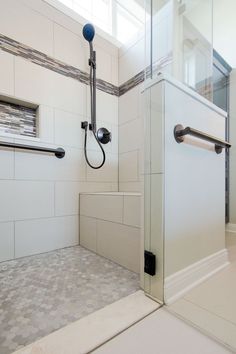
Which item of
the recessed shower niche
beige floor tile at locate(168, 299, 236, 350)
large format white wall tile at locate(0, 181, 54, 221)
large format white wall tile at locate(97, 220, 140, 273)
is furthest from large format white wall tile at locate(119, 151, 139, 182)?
beige floor tile at locate(168, 299, 236, 350)

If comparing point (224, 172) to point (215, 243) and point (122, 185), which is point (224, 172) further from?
point (122, 185)

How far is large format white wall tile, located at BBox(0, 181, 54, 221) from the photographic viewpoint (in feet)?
4.06

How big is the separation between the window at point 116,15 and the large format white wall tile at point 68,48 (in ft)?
1.14

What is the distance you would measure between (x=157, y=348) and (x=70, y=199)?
1.13m

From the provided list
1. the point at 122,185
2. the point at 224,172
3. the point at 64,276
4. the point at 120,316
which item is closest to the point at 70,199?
the point at 122,185

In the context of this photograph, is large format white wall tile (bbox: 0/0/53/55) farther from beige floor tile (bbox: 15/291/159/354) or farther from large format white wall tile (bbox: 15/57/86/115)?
beige floor tile (bbox: 15/291/159/354)

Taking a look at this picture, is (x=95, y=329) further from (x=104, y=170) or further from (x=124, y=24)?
(x=124, y=24)

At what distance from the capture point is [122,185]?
71.3 inches

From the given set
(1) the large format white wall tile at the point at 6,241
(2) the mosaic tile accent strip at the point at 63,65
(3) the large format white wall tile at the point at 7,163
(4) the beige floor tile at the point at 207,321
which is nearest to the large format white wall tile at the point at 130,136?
(2) the mosaic tile accent strip at the point at 63,65

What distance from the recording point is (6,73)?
4.13 feet

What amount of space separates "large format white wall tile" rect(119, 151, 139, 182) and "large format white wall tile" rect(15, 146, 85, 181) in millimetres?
388

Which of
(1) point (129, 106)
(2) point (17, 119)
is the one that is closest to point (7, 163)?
(2) point (17, 119)

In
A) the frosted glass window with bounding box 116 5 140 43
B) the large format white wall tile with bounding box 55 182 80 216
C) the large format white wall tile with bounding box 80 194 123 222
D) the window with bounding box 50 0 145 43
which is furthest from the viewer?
the frosted glass window with bounding box 116 5 140 43

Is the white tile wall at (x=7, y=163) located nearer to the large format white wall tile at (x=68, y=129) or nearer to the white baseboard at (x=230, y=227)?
the large format white wall tile at (x=68, y=129)
